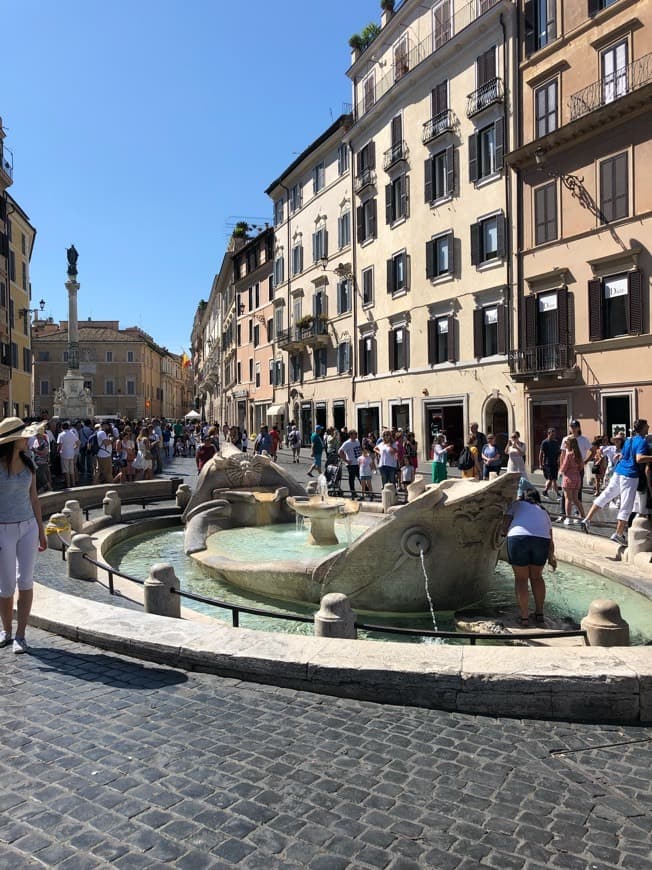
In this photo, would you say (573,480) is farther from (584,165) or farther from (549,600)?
(584,165)

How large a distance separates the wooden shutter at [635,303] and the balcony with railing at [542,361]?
2181mm

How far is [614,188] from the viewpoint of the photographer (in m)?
20.6

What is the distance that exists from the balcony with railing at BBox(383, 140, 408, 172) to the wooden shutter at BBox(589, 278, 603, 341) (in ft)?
39.7

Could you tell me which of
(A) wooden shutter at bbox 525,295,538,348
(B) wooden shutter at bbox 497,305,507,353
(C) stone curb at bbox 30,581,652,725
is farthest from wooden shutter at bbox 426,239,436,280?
(C) stone curb at bbox 30,581,652,725

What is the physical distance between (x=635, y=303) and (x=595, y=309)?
4.75 ft

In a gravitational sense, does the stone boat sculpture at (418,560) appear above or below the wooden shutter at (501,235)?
below

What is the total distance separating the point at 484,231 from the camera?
2552 cm

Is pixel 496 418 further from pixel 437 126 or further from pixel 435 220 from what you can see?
pixel 437 126

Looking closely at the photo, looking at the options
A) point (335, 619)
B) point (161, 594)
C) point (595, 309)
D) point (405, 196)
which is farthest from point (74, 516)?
point (405, 196)

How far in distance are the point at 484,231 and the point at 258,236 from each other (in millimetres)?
26546

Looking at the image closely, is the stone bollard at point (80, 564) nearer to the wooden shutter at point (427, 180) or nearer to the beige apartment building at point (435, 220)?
the beige apartment building at point (435, 220)

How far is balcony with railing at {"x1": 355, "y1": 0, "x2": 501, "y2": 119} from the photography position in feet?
83.8

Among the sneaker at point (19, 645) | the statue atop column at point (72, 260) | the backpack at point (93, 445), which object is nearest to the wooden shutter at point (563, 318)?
the backpack at point (93, 445)

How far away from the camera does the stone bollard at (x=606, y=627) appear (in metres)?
4.75
